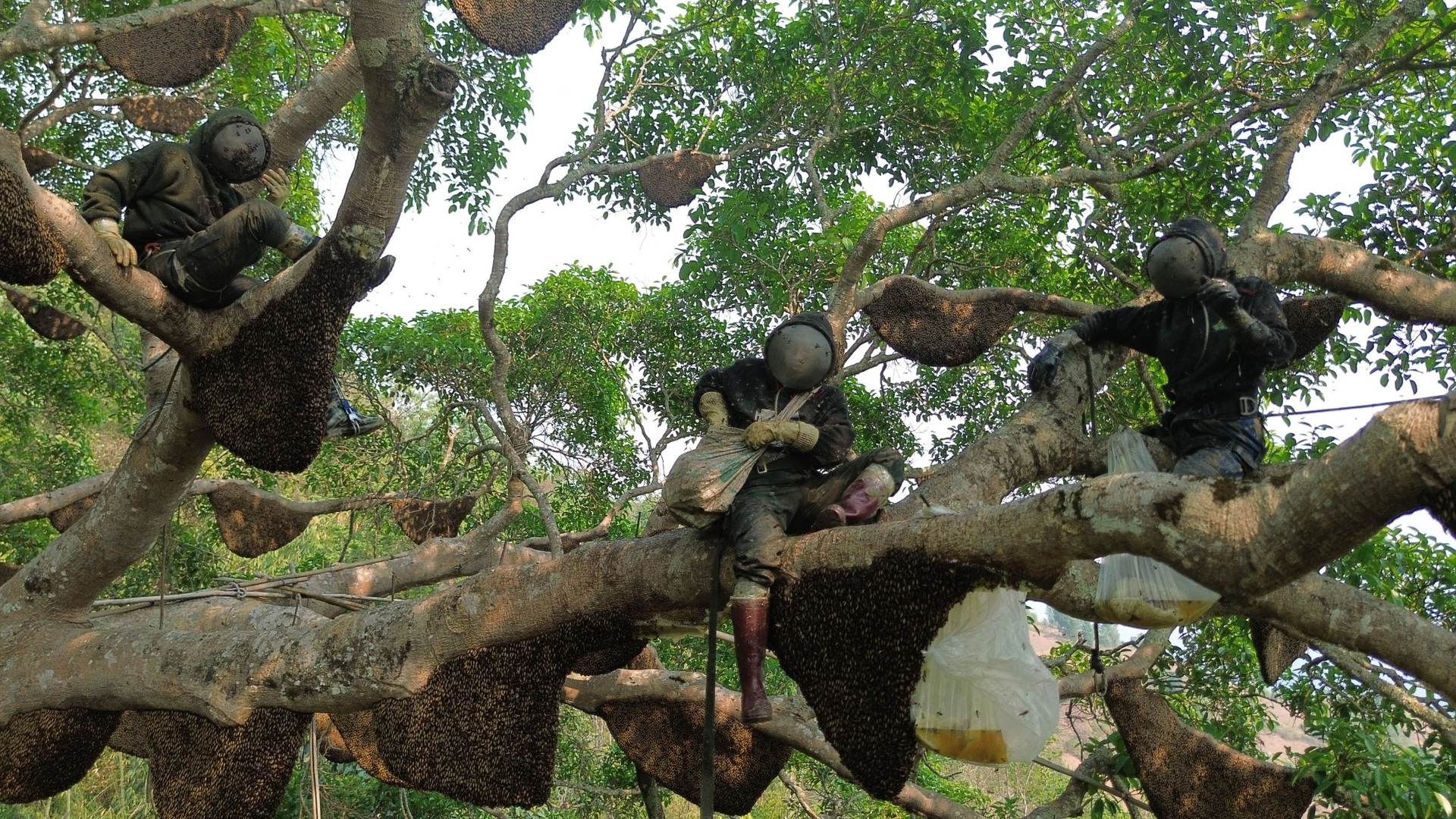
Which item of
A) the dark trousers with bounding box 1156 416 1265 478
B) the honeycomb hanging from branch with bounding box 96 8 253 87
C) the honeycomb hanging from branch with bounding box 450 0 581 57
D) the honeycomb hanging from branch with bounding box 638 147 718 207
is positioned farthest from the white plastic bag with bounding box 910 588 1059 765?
the honeycomb hanging from branch with bounding box 96 8 253 87

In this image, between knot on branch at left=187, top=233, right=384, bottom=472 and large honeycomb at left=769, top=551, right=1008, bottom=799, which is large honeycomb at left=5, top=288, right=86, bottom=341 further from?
large honeycomb at left=769, top=551, right=1008, bottom=799

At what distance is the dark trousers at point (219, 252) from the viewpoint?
358 cm

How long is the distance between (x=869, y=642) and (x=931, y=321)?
8.31 ft

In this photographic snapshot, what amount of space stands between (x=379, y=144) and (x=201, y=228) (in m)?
1.16

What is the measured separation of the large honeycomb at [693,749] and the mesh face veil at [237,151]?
3.13 meters

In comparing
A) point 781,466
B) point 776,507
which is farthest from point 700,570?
point 781,466

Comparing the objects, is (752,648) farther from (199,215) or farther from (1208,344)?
(199,215)

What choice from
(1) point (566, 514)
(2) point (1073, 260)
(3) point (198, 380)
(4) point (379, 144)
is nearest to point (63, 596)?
(3) point (198, 380)

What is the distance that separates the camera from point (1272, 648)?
434 cm

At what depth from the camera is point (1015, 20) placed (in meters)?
6.65

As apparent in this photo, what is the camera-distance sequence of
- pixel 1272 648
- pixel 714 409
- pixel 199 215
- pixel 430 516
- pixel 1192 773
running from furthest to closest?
pixel 430 516 < pixel 1192 773 < pixel 1272 648 < pixel 199 215 < pixel 714 409

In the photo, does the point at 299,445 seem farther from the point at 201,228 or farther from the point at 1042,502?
the point at 1042,502

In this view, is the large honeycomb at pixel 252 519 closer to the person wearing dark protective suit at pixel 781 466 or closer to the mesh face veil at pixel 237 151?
the mesh face veil at pixel 237 151

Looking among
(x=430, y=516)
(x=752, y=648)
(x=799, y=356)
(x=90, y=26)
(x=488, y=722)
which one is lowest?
(x=488, y=722)
